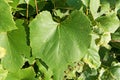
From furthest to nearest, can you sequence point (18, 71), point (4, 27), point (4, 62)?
1. point (18, 71)
2. point (4, 62)
3. point (4, 27)

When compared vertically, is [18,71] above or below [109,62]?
above

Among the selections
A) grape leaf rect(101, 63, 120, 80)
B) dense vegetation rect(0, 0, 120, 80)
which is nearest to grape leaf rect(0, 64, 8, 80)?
dense vegetation rect(0, 0, 120, 80)

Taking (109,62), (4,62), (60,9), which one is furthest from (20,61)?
(109,62)

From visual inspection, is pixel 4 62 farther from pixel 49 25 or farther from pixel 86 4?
pixel 86 4

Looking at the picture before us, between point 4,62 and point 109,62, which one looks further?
point 109,62

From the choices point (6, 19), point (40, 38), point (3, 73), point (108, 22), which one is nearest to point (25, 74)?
point (3, 73)

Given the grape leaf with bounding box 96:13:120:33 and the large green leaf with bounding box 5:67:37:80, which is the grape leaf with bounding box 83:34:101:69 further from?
the large green leaf with bounding box 5:67:37:80

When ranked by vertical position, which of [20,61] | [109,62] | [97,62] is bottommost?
[109,62]
